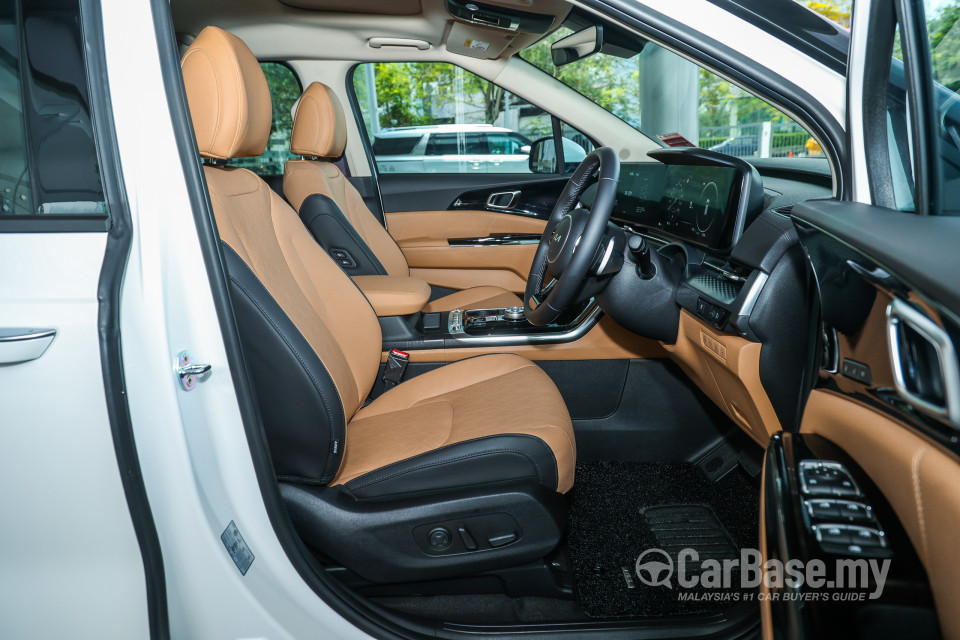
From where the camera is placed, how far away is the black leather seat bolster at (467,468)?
1.23 meters

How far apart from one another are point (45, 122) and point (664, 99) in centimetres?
250

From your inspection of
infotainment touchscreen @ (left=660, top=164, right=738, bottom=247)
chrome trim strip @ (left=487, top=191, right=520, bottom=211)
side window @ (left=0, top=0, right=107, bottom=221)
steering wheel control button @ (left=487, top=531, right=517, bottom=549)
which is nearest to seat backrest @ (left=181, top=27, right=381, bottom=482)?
side window @ (left=0, top=0, right=107, bottom=221)

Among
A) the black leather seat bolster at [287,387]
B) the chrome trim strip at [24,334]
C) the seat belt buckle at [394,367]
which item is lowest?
the seat belt buckle at [394,367]

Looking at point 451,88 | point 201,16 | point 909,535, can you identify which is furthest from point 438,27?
point 909,535

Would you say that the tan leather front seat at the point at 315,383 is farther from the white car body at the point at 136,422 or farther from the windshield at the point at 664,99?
the windshield at the point at 664,99

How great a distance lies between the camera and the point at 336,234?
8.09 ft

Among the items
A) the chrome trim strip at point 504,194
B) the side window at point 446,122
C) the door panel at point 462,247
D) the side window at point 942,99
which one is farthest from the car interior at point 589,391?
the chrome trim strip at point 504,194

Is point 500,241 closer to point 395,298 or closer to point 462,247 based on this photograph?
point 462,247

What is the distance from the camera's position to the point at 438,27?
267 cm

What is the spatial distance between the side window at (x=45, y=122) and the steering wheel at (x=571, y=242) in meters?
0.86

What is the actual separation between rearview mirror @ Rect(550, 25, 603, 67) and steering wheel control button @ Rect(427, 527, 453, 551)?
1640 mm

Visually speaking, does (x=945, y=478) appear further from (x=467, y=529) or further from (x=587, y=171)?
(x=587, y=171)

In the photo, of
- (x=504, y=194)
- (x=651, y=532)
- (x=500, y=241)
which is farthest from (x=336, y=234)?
(x=651, y=532)

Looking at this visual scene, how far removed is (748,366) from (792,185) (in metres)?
0.63
